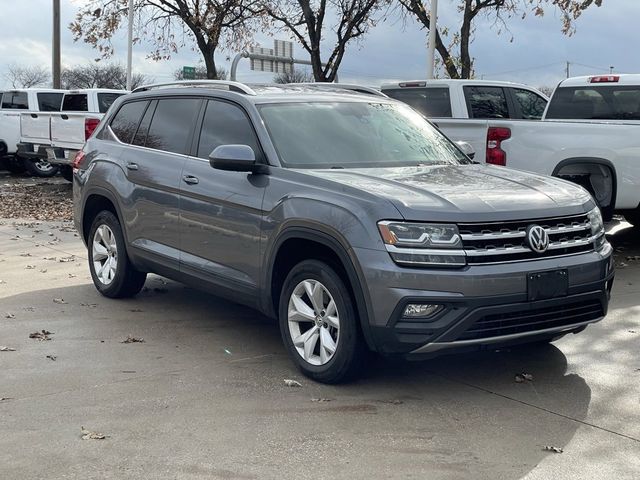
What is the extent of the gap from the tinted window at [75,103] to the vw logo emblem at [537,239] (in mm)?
14632

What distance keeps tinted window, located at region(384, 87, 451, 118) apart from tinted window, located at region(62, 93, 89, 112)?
8.51 metres

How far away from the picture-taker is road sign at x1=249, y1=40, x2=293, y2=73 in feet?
86.8

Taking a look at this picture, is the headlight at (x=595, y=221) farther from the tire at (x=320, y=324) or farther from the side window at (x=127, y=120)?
the side window at (x=127, y=120)

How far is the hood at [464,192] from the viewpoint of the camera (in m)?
4.53

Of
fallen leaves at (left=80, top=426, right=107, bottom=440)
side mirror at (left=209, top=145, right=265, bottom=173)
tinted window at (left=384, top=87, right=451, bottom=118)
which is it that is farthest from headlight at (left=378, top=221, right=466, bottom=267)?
tinted window at (left=384, top=87, right=451, bottom=118)

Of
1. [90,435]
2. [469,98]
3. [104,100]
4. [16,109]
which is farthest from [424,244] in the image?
[16,109]

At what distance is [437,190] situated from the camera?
15.7 ft

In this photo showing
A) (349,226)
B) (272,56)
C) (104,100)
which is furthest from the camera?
(272,56)

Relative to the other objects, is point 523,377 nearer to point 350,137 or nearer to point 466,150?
point 350,137

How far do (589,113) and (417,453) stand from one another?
699 cm

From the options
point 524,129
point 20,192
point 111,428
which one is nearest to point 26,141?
point 20,192

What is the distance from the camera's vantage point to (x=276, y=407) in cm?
461

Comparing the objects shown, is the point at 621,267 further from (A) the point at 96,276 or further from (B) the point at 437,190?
(A) the point at 96,276

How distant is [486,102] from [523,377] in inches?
280
